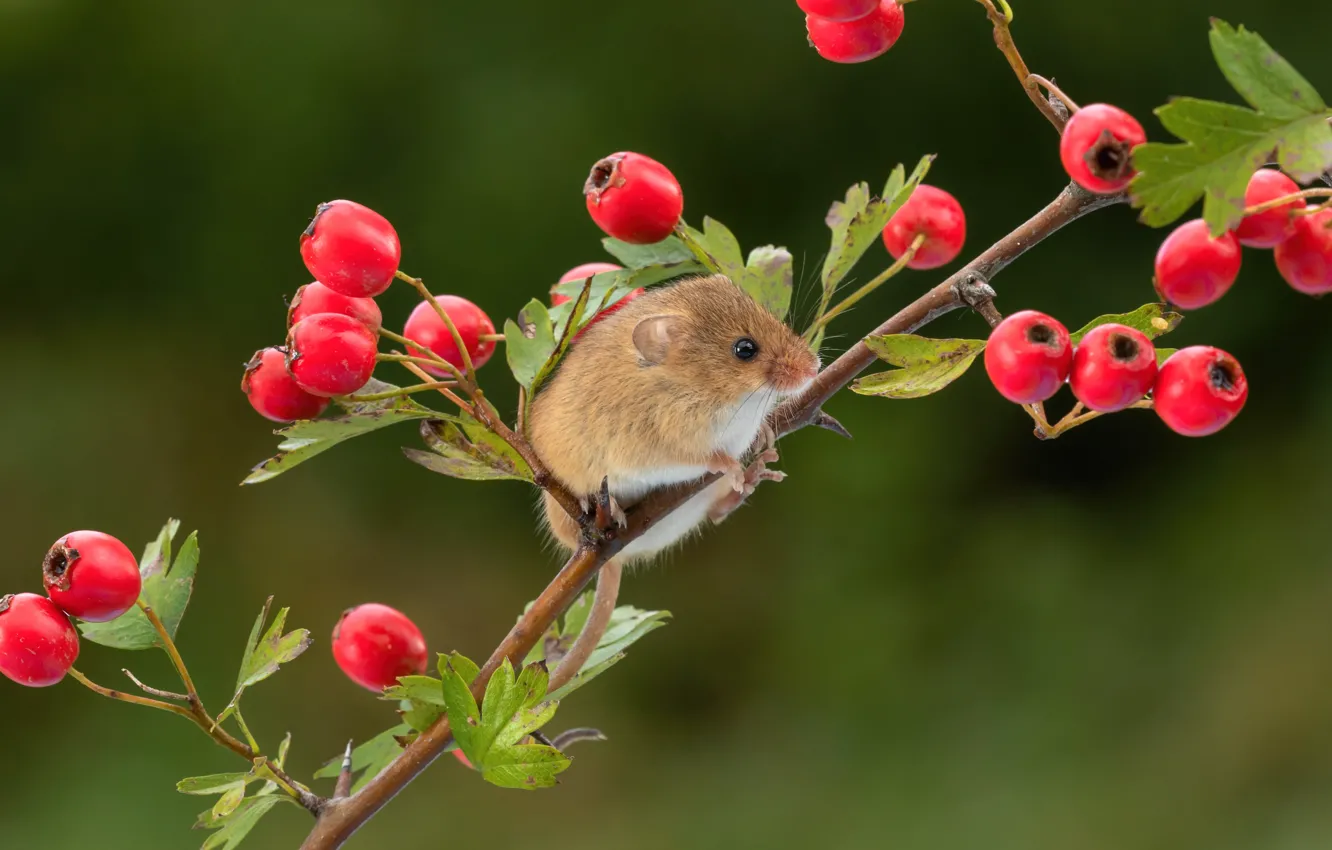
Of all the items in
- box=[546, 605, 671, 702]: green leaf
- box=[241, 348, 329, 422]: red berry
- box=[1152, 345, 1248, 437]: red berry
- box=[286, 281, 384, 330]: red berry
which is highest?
box=[1152, 345, 1248, 437]: red berry

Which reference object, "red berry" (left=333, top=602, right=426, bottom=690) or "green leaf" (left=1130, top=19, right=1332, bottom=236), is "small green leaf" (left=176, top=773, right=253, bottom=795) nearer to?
"red berry" (left=333, top=602, right=426, bottom=690)

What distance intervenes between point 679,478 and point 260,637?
437 mm

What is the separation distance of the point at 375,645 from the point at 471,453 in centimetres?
18

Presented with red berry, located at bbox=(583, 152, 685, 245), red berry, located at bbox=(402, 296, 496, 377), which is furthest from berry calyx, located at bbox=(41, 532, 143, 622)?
red berry, located at bbox=(583, 152, 685, 245)

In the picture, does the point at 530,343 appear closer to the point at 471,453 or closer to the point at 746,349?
the point at 471,453

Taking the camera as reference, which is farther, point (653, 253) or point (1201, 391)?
point (653, 253)

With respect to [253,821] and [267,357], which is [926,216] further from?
[253,821]

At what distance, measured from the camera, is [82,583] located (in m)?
0.74

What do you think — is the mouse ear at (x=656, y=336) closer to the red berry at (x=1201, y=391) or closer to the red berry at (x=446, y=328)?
the red berry at (x=446, y=328)

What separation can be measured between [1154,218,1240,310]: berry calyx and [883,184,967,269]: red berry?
0.74 ft

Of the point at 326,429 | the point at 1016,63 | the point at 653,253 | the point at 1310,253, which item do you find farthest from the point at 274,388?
the point at 1310,253

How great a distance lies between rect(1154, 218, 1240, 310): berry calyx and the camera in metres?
0.65

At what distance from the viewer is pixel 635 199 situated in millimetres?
778

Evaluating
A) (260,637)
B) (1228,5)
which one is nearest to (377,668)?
(260,637)
